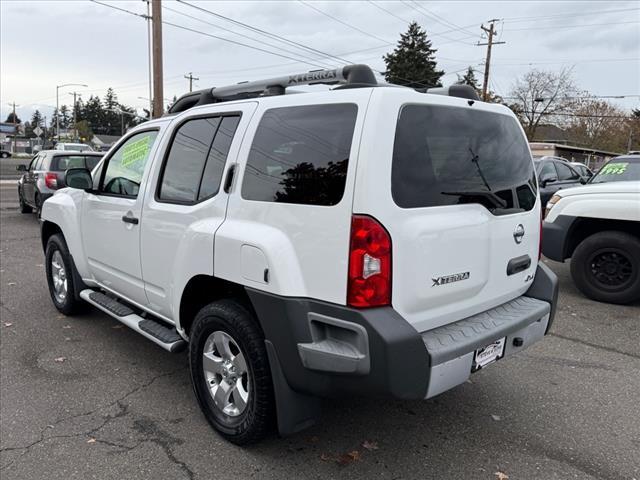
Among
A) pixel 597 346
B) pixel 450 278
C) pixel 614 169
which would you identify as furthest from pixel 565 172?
pixel 450 278

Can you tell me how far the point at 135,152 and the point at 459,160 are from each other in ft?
8.41

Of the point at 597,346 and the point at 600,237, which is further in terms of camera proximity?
the point at 600,237

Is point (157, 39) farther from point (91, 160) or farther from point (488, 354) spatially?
point (488, 354)

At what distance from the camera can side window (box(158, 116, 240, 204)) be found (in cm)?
309

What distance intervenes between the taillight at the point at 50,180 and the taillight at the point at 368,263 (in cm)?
1077

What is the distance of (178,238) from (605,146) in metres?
67.5

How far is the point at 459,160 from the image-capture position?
278 cm

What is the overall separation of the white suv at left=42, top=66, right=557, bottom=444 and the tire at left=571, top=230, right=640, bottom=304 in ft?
10.0

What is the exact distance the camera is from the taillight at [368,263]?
7.57 ft

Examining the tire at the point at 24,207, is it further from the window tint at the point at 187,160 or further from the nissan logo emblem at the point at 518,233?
the nissan logo emblem at the point at 518,233

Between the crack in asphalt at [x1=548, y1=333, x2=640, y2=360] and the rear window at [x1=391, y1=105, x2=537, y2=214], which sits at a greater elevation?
the rear window at [x1=391, y1=105, x2=537, y2=214]

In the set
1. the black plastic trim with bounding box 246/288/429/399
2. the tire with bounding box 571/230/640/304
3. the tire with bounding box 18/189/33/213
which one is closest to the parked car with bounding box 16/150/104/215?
the tire with bounding box 18/189/33/213

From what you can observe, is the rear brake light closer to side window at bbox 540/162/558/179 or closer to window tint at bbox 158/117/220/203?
window tint at bbox 158/117/220/203

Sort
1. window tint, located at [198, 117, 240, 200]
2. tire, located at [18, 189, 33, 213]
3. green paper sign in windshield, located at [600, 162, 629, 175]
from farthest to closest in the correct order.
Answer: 1. tire, located at [18, 189, 33, 213]
2. green paper sign in windshield, located at [600, 162, 629, 175]
3. window tint, located at [198, 117, 240, 200]
